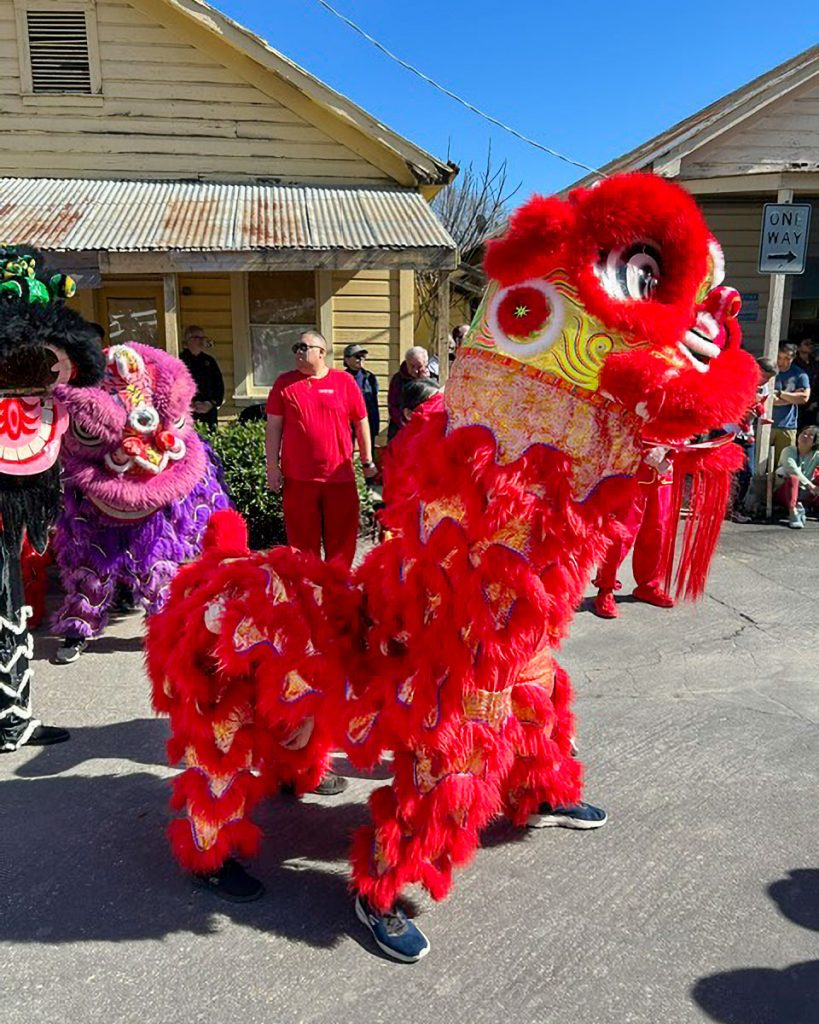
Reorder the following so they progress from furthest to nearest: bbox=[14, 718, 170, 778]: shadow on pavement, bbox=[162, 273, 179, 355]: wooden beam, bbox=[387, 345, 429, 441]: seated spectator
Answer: bbox=[162, 273, 179, 355]: wooden beam, bbox=[387, 345, 429, 441]: seated spectator, bbox=[14, 718, 170, 778]: shadow on pavement

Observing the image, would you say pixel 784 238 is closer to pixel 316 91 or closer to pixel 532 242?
pixel 316 91

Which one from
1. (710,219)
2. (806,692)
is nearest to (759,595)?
(806,692)

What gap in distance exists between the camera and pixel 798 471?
25.0 feet

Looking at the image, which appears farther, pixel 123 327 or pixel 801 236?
pixel 123 327

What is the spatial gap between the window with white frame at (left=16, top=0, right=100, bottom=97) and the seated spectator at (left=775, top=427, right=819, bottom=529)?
846 cm

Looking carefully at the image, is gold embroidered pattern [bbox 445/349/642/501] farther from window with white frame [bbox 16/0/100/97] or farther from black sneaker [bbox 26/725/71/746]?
window with white frame [bbox 16/0/100/97]

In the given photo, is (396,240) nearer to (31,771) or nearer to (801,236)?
(801,236)

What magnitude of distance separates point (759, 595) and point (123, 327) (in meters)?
7.78

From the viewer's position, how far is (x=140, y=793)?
3.02m

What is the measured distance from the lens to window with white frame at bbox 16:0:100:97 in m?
8.60

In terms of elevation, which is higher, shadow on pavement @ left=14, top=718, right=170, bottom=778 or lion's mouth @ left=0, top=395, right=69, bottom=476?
lion's mouth @ left=0, top=395, right=69, bottom=476

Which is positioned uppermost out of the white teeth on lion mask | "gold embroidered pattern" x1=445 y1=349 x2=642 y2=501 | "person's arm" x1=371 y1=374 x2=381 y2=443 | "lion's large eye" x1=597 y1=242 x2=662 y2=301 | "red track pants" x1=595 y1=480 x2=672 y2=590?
"lion's large eye" x1=597 y1=242 x2=662 y2=301

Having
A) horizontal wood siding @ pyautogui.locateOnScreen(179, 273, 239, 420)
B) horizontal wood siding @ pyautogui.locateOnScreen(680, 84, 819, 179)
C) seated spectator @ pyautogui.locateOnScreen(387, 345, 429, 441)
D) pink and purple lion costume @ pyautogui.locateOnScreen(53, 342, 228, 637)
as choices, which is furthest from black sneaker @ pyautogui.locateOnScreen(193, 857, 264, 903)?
horizontal wood siding @ pyautogui.locateOnScreen(680, 84, 819, 179)

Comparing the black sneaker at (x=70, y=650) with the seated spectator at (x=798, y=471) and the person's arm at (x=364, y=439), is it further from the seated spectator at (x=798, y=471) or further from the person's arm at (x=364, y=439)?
the seated spectator at (x=798, y=471)
